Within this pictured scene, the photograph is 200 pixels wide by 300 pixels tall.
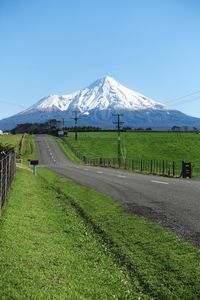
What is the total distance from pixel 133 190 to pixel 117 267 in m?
13.4

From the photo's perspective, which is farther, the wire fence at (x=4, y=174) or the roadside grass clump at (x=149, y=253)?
the wire fence at (x=4, y=174)

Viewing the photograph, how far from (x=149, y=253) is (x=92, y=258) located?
1269mm

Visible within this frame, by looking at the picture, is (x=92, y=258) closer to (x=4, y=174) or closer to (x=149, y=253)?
(x=149, y=253)

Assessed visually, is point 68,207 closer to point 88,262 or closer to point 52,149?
point 88,262

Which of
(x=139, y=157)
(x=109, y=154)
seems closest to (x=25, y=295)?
(x=139, y=157)

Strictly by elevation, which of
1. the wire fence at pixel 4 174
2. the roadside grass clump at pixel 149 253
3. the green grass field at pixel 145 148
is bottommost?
the roadside grass clump at pixel 149 253

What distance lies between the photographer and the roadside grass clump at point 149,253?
8141mm

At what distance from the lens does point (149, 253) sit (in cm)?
1024

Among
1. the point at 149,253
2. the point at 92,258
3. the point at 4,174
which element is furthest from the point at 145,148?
the point at 92,258

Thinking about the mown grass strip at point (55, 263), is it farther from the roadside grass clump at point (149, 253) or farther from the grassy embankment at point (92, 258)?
the roadside grass clump at point (149, 253)

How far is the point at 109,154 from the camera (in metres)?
96.9

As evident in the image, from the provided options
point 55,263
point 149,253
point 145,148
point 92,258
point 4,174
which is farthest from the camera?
point 145,148

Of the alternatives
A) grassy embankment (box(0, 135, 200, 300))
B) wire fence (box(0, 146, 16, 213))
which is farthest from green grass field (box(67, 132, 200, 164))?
grassy embankment (box(0, 135, 200, 300))

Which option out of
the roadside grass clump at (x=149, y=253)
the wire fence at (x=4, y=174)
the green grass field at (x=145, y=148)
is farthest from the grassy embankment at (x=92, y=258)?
the green grass field at (x=145, y=148)
